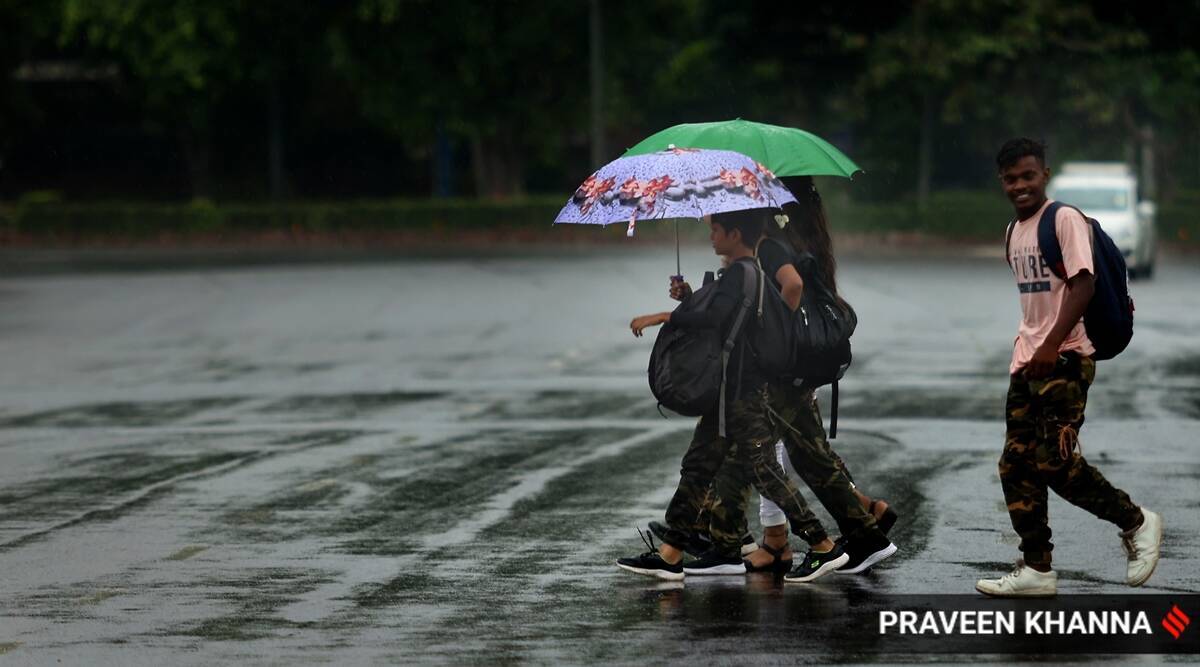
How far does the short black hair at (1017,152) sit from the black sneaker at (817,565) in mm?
1640

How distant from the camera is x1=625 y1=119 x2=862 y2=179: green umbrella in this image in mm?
8375

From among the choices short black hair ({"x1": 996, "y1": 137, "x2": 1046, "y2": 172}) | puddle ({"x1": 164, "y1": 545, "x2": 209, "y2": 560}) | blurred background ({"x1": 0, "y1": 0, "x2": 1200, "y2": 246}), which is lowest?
puddle ({"x1": 164, "y1": 545, "x2": 209, "y2": 560})

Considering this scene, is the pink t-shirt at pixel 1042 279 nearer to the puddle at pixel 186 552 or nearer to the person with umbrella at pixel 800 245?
the person with umbrella at pixel 800 245

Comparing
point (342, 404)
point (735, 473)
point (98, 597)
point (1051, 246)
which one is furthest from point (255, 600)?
point (342, 404)

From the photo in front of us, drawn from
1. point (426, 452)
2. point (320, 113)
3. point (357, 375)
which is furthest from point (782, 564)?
point (320, 113)

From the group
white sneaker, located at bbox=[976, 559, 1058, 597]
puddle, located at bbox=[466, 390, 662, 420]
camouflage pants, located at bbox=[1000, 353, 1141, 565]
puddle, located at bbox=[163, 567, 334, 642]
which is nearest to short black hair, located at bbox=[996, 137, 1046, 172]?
camouflage pants, located at bbox=[1000, 353, 1141, 565]

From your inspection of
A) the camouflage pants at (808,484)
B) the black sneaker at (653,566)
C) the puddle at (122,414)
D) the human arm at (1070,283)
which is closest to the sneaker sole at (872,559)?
the camouflage pants at (808,484)

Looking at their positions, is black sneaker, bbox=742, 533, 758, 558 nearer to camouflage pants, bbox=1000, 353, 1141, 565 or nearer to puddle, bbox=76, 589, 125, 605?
camouflage pants, bbox=1000, 353, 1141, 565

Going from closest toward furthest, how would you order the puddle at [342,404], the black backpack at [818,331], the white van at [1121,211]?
the black backpack at [818,331], the puddle at [342,404], the white van at [1121,211]

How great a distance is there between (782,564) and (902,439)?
4658 mm

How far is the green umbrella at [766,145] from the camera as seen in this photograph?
8.38 meters

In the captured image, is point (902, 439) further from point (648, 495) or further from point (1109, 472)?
point (648, 495)

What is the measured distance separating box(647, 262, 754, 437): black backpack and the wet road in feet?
2.38

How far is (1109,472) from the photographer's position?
11562mm
